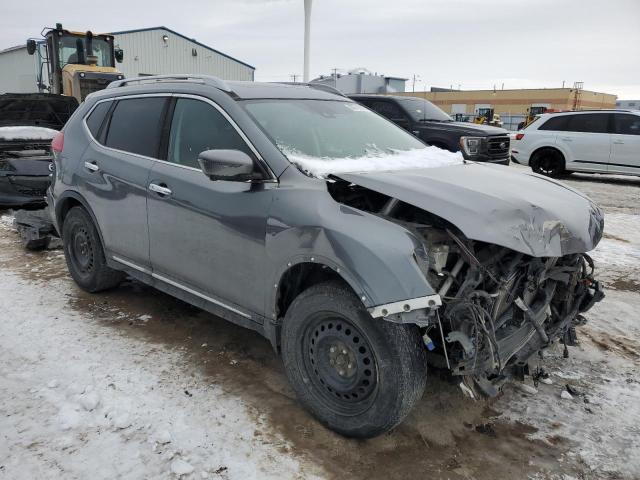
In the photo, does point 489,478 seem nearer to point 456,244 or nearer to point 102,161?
point 456,244

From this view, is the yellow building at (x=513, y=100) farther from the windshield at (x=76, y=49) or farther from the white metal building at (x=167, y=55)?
the windshield at (x=76, y=49)

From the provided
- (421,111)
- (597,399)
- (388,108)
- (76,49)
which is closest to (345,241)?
(597,399)

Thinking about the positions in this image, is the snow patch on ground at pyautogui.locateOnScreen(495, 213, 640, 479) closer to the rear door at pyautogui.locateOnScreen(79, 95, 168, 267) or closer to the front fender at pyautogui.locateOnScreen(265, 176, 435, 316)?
the front fender at pyautogui.locateOnScreen(265, 176, 435, 316)

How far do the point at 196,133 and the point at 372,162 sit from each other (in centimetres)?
123

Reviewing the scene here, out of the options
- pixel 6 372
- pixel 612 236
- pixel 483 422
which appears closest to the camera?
pixel 483 422

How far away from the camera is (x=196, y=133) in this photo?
3533 mm

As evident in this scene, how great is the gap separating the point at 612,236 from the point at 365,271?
610 cm

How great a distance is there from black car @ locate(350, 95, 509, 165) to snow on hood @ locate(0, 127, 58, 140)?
610cm

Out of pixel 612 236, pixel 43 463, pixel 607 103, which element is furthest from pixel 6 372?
pixel 607 103

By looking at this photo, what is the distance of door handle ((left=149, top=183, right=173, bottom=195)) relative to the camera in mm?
3528

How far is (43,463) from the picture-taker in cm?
254

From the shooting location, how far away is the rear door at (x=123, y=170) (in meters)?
3.82

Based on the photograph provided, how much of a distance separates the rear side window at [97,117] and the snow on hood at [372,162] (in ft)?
6.97

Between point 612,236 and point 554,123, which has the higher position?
point 554,123
